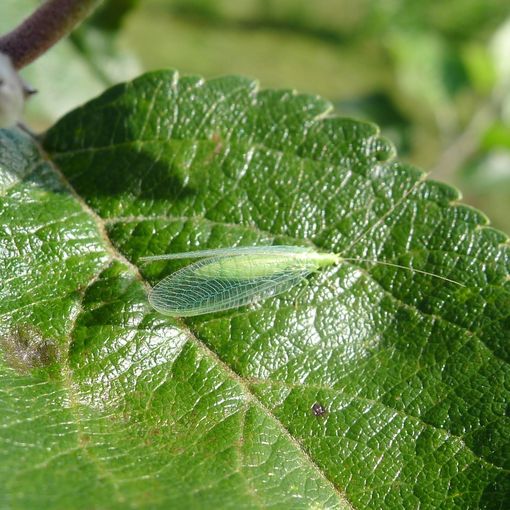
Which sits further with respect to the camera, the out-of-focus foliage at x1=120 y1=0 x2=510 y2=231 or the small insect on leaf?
the out-of-focus foliage at x1=120 y1=0 x2=510 y2=231

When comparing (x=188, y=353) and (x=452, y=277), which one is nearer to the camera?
(x=188, y=353)

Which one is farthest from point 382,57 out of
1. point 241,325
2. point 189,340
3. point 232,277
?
point 189,340

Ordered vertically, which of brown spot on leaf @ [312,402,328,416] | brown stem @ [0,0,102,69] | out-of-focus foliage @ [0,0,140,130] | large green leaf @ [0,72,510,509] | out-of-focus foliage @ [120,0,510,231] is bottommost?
brown spot on leaf @ [312,402,328,416]

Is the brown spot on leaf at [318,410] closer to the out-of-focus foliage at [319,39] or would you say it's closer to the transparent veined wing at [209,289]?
the transparent veined wing at [209,289]

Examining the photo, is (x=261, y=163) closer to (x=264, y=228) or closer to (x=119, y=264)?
(x=264, y=228)

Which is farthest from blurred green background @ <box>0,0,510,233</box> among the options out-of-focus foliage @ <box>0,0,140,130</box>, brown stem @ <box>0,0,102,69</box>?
brown stem @ <box>0,0,102,69</box>

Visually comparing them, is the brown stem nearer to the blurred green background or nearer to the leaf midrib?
the leaf midrib

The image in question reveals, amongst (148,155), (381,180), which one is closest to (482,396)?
(381,180)
